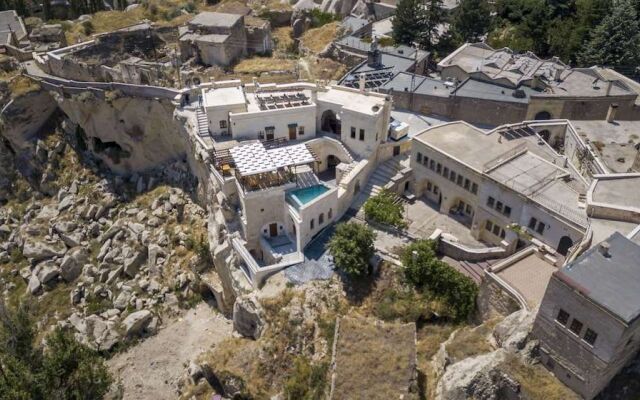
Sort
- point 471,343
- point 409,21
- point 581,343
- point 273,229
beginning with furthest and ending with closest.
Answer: point 409,21 → point 273,229 → point 471,343 → point 581,343

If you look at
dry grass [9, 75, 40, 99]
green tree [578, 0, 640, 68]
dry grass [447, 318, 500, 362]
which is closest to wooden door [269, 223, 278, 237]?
dry grass [447, 318, 500, 362]

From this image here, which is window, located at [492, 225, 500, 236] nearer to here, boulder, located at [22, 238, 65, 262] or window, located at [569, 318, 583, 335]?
window, located at [569, 318, 583, 335]

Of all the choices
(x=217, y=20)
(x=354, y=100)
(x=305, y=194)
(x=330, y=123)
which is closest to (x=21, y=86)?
(x=217, y=20)

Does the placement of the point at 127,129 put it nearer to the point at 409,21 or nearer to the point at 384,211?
the point at 384,211

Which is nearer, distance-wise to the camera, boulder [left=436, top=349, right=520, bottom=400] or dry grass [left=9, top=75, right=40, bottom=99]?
boulder [left=436, top=349, right=520, bottom=400]

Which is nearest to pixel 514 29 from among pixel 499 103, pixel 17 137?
pixel 499 103

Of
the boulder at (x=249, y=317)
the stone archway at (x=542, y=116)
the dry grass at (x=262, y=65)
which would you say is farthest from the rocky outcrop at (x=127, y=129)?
the stone archway at (x=542, y=116)
